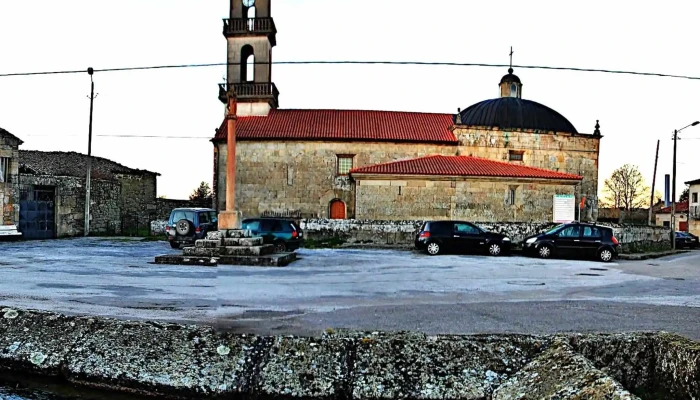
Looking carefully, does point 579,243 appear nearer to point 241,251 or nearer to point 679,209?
point 241,251

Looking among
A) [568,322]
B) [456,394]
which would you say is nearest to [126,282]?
[568,322]

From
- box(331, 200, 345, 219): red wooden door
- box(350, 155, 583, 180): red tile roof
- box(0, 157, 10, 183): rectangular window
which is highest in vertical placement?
box(350, 155, 583, 180): red tile roof

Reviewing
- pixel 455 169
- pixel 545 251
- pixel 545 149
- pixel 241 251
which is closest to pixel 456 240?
pixel 545 251

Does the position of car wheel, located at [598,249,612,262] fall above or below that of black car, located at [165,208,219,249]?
below

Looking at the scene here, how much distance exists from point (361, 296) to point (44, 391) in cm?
597

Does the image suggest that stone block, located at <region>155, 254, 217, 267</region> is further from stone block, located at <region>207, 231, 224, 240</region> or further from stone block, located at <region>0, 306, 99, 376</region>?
stone block, located at <region>0, 306, 99, 376</region>

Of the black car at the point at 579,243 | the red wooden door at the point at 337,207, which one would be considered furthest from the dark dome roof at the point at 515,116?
the black car at the point at 579,243

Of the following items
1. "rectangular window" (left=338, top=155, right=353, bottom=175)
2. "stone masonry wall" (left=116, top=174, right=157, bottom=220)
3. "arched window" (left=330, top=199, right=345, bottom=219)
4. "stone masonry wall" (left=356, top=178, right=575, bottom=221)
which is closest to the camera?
→ "stone masonry wall" (left=356, top=178, right=575, bottom=221)

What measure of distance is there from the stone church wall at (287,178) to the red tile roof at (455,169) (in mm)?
4803

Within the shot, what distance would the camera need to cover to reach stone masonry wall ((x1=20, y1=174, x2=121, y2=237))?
2994cm

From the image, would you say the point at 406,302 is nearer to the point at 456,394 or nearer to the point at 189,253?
the point at 456,394

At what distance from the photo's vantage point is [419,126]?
39.7m

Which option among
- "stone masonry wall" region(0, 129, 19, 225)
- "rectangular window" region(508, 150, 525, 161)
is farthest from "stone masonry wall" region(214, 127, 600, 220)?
"stone masonry wall" region(0, 129, 19, 225)

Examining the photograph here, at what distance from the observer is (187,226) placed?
70.8 ft
